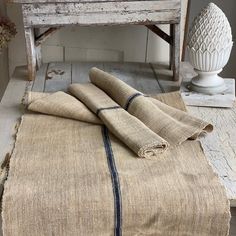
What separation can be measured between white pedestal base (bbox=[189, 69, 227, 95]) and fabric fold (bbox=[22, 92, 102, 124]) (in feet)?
0.94

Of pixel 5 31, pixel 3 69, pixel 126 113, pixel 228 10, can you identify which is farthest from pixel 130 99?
pixel 228 10

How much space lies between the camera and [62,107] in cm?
93

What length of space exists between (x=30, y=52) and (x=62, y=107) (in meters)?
0.30

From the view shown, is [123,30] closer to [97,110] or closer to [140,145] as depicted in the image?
[97,110]

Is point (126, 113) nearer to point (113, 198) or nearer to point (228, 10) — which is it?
point (113, 198)

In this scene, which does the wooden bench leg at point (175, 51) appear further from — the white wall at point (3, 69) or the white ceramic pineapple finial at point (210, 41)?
the white wall at point (3, 69)

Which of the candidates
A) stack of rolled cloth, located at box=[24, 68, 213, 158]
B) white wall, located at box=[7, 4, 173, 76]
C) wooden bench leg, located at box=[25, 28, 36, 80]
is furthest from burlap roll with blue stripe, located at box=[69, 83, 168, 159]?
white wall, located at box=[7, 4, 173, 76]

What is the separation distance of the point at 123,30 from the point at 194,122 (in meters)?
0.62

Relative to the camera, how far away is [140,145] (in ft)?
2.55

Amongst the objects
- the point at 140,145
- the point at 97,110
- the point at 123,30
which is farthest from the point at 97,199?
the point at 123,30

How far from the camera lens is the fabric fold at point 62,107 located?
916 millimetres

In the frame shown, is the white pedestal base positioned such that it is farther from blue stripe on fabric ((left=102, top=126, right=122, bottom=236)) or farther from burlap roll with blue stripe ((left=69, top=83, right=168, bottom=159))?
blue stripe on fabric ((left=102, top=126, right=122, bottom=236))

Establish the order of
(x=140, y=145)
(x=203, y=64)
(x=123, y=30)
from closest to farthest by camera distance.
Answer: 1. (x=140, y=145)
2. (x=203, y=64)
3. (x=123, y=30)

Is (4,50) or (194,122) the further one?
(4,50)
